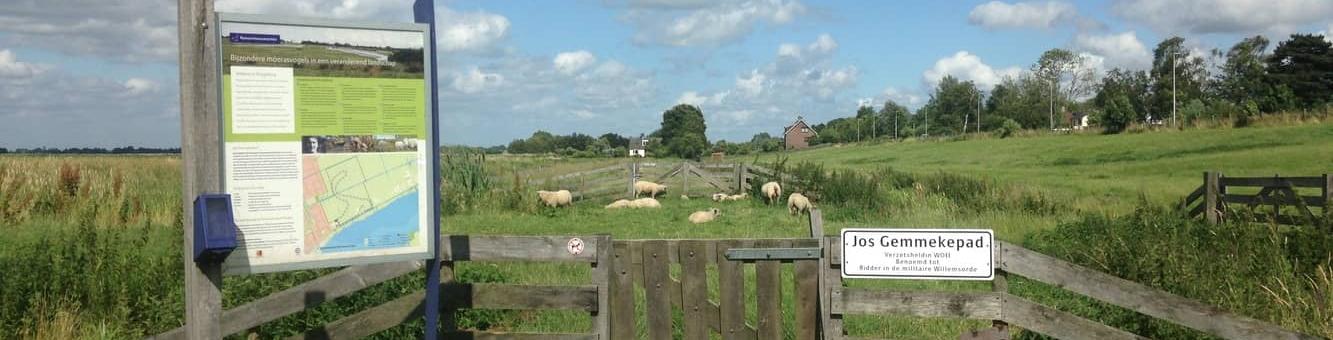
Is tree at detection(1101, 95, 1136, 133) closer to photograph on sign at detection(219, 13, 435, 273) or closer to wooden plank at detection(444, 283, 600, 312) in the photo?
wooden plank at detection(444, 283, 600, 312)

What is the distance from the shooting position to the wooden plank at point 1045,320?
6.83 m

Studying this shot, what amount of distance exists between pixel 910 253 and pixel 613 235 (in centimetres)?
1240

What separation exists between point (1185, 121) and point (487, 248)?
213ft

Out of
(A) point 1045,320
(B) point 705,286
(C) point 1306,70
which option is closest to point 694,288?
(B) point 705,286

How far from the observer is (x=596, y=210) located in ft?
86.8

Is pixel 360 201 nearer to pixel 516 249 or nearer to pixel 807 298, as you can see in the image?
pixel 516 249

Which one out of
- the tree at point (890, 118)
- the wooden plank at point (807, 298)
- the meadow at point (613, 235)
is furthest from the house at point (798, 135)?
the wooden plank at point (807, 298)

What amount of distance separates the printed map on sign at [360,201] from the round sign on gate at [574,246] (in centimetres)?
152

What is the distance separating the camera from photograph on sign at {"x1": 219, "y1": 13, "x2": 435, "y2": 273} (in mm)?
4801

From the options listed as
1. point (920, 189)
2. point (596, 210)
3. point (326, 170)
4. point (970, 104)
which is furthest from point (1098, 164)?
point (970, 104)

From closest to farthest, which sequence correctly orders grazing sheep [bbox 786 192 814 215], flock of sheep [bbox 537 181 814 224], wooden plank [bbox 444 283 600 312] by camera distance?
1. wooden plank [bbox 444 283 600 312]
2. flock of sheep [bbox 537 181 814 224]
3. grazing sheep [bbox 786 192 814 215]

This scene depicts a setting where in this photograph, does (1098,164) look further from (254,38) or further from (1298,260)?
(254,38)

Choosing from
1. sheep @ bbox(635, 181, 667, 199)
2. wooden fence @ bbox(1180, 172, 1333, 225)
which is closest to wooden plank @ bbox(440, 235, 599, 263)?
wooden fence @ bbox(1180, 172, 1333, 225)

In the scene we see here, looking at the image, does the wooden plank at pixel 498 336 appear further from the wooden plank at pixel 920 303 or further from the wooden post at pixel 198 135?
the wooden post at pixel 198 135
